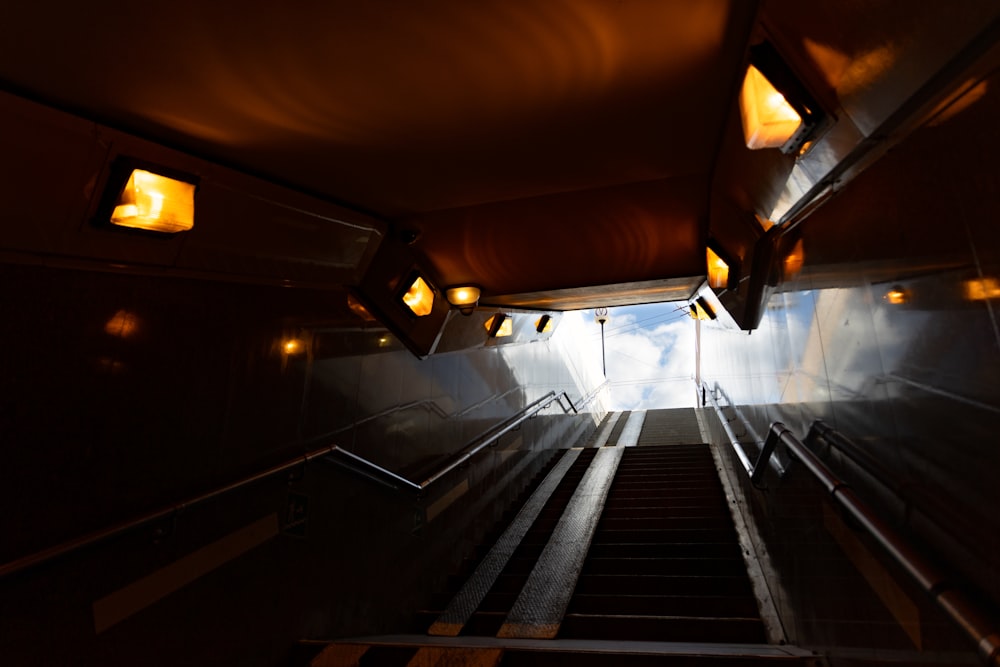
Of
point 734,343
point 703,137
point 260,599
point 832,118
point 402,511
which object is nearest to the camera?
point 832,118

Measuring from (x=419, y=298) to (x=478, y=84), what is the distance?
258 centimetres

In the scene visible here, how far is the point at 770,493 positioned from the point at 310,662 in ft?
9.57

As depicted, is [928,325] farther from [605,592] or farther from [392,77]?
[605,592]

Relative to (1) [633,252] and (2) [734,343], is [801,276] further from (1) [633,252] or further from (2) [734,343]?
(2) [734,343]

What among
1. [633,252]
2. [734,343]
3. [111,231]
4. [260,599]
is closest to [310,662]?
[260,599]

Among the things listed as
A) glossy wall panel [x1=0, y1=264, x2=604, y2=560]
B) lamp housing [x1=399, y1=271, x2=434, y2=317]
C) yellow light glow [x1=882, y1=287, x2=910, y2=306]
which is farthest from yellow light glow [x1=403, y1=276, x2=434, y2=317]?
yellow light glow [x1=882, y1=287, x2=910, y2=306]

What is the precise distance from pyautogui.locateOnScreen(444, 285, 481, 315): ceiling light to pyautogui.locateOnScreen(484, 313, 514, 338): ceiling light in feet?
4.00

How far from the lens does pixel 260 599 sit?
273 centimetres

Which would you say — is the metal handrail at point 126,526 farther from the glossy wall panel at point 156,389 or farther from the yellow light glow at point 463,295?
the yellow light glow at point 463,295

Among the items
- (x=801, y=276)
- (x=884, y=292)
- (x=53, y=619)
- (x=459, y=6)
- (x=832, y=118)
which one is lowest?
(x=53, y=619)

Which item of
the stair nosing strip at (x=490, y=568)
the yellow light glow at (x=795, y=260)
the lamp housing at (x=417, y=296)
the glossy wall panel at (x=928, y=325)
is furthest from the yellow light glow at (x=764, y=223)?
the stair nosing strip at (x=490, y=568)

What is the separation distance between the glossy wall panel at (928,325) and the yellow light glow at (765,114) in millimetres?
326

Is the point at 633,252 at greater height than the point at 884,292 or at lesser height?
greater

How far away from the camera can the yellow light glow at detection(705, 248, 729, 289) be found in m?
4.37
